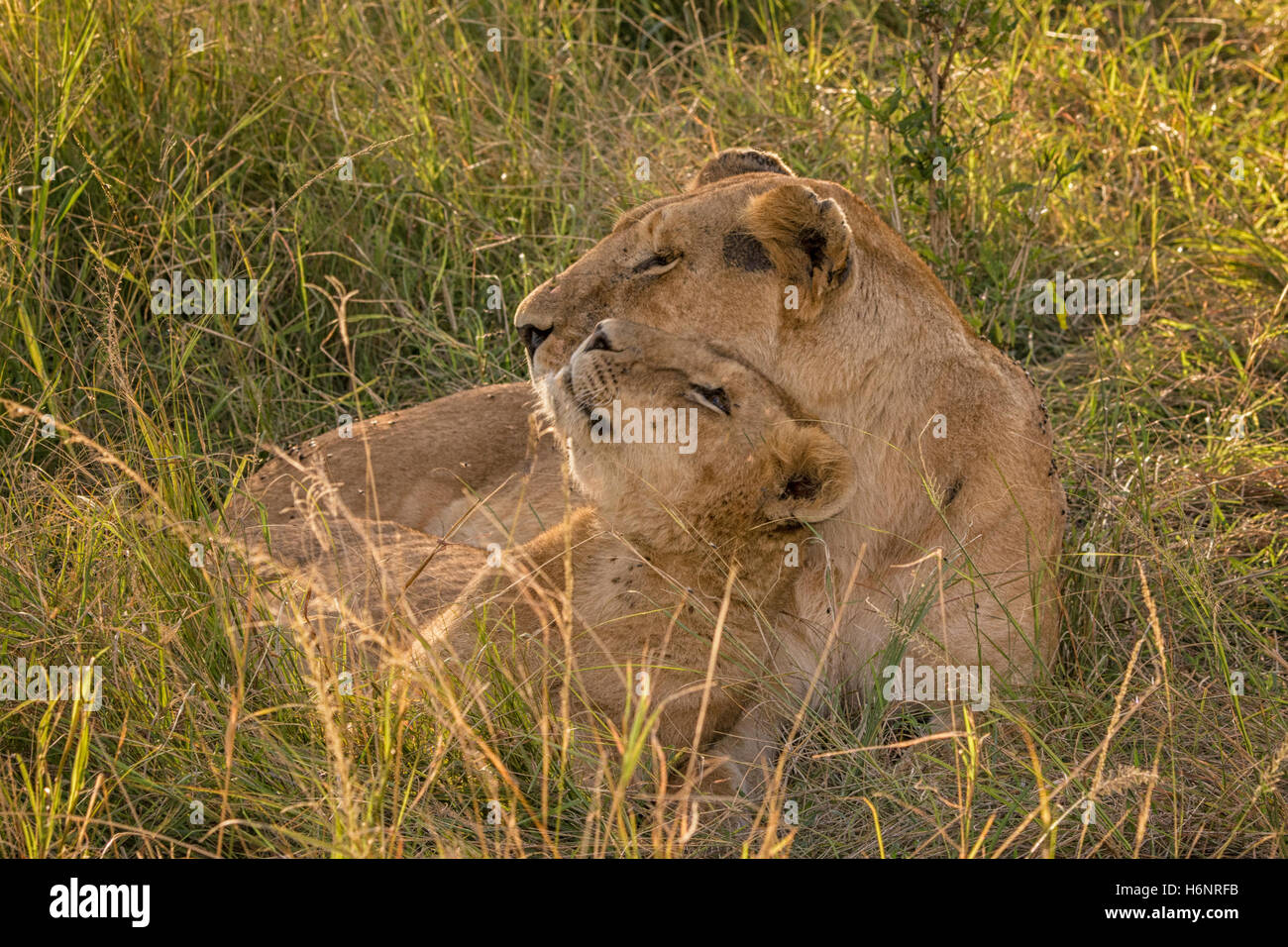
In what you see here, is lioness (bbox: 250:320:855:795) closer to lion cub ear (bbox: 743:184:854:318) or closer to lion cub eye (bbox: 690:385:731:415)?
lion cub eye (bbox: 690:385:731:415)

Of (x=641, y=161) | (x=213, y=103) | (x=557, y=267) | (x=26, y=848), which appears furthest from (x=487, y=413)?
(x=26, y=848)

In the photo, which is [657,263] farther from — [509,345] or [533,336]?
[509,345]

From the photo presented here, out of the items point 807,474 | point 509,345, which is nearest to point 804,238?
point 807,474

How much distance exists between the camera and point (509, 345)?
586cm

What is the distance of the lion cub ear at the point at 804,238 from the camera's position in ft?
11.8

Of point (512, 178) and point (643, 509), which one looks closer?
point (643, 509)

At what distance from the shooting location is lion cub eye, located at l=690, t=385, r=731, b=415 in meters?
3.49

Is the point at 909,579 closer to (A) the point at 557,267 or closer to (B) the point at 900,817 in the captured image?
(B) the point at 900,817

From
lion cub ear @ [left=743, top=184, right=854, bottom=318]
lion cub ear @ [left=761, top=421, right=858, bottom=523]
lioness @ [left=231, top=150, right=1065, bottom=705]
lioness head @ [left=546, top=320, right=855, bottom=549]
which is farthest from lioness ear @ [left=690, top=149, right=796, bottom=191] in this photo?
lion cub ear @ [left=761, top=421, right=858, bottom=523]

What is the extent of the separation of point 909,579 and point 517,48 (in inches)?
159

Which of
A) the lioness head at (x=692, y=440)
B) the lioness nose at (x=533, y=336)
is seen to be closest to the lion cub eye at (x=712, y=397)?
the lioness head at (x=692, y=440)

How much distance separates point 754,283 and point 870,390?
1.26 feet

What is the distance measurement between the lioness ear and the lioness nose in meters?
0.64

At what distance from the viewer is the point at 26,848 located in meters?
2.97
